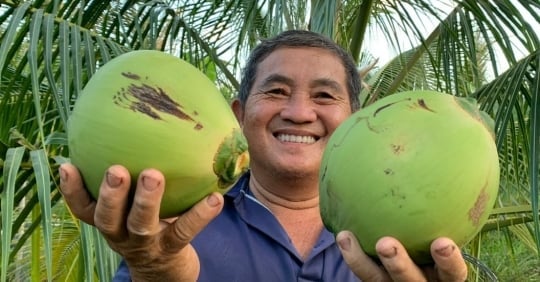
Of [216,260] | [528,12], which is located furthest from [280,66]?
[528,12]

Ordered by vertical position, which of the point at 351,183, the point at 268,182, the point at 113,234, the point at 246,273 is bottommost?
the point at 246,273

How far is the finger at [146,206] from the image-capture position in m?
0.91

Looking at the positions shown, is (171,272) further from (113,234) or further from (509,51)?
(509,51)

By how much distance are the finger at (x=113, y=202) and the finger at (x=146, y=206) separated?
0.01 metres

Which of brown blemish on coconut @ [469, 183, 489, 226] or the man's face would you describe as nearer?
brown blemish on coconut @ [469, 183, 489, 226]

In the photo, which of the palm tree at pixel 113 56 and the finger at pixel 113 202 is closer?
the finger at pixel 113 202

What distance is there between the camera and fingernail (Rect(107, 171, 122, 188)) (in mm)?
917

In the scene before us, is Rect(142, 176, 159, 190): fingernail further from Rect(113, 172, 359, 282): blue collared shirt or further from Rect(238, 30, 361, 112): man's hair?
Rect(238, 30, 361, 112): man's hair

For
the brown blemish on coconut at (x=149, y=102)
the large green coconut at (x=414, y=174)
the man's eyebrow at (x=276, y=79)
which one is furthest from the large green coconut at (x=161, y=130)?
the man's eyebrow at (x=276, y=79)

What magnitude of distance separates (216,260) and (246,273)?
0.22 ft

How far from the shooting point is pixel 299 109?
1.60 meters

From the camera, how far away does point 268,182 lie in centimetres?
167

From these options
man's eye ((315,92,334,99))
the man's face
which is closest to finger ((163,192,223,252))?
the man's face

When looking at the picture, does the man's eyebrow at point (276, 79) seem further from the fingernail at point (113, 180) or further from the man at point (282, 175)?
the fingernail at point (113, 180)
